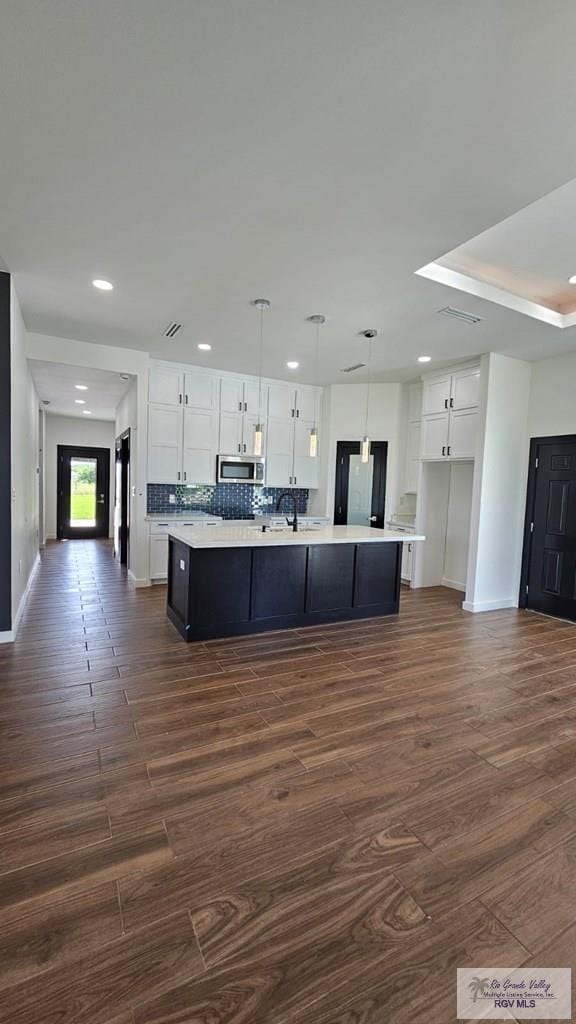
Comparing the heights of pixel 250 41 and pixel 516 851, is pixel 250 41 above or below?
above

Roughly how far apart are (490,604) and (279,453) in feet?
12.0

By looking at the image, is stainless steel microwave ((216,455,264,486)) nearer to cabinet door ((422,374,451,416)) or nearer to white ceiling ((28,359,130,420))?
white ceiling ((28,359,130,420))

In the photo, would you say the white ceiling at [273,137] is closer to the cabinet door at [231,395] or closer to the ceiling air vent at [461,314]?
the ceiling air vent at [461,314]

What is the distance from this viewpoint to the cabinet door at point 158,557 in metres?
5.86

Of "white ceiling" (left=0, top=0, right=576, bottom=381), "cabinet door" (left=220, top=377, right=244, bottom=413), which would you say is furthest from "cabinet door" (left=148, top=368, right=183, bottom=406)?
"white ceiling" (left=0, top=0, right=576, bottom=381)

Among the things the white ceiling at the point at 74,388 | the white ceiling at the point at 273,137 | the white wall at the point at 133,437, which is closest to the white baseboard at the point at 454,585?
the white ceiling at the point at 273,137

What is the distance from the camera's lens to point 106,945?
1.31 m

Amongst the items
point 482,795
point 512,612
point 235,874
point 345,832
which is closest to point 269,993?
point 235,874

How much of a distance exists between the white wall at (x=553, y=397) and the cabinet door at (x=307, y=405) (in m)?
3.09

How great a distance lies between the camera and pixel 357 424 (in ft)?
22.4

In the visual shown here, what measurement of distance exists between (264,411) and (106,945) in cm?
611

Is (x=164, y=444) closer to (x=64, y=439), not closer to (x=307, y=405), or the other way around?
(x=307, y=405)

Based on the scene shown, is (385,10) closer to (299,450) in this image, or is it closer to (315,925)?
(315,925)

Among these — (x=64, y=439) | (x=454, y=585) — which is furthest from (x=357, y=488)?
(x=64, y=439)
